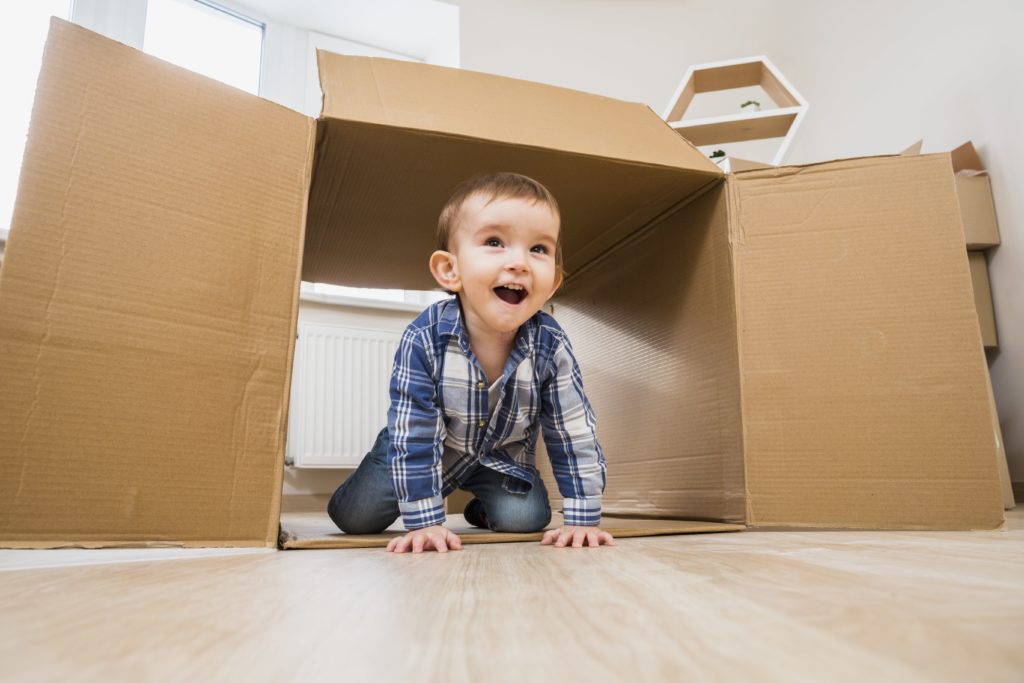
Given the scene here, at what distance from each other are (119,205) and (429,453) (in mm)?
412

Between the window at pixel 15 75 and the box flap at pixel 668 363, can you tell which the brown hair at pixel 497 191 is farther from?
the window at pixel 15 75

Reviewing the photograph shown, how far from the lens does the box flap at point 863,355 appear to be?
840 mm

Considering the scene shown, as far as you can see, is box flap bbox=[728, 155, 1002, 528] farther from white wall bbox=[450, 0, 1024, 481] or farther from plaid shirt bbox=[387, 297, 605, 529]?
white wall bbox=[450, 0, 1024, 481]

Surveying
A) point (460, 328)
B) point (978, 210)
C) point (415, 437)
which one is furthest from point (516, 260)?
point (978, 210)

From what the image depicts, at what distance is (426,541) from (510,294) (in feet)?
1.00

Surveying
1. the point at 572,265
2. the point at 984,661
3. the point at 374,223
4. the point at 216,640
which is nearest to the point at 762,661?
the point at 984,661

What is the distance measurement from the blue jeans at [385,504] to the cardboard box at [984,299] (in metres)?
0.97

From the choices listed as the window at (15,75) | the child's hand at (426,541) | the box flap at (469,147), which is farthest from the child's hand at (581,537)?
the window at (15,75)

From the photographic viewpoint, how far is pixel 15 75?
5.21ft

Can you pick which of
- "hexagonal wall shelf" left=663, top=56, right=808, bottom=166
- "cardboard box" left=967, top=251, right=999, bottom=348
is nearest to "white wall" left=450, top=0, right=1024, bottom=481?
"cardboard box" left=967, top=251, right=999, bottom=348

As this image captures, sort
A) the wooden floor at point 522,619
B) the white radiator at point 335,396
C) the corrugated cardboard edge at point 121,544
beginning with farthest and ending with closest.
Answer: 1. the white radiator at point 335,396
2. the corrugated cardboard edge at point 121,544
3. the wooden floor at point 522,619

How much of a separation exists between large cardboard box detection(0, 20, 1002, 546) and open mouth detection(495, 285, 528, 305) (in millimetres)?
176

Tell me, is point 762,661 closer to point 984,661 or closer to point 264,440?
point 984,661

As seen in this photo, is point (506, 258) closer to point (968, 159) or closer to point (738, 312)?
point (738, 312)
